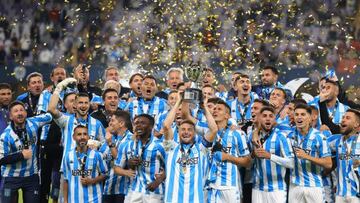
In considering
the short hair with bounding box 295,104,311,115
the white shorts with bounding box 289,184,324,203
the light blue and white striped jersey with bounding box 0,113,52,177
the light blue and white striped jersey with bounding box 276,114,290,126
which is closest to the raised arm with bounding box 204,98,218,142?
the short hair with bounding box 295,104,311,115

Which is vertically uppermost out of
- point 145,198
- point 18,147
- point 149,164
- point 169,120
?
point 169,120

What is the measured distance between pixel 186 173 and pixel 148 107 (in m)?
2.00

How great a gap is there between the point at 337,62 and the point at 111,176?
666 cm

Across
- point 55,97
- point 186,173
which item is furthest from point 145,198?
point 55,97

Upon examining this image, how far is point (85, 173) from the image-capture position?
9312 millimetres

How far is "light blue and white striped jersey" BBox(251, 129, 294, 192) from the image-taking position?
9.04 meters

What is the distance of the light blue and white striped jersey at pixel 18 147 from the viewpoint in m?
9.79

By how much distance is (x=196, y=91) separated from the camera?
8031mm

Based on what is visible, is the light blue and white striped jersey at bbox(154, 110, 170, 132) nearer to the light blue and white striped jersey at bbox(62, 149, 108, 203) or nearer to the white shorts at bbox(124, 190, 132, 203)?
the light blue and white striped jersey at bbox(62, 149, 108, 203)

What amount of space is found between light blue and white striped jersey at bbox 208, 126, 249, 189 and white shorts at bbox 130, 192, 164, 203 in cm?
61

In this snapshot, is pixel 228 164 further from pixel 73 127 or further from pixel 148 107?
pixel 73 127

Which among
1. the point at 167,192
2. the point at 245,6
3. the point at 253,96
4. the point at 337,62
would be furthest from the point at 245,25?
the point at 167,192

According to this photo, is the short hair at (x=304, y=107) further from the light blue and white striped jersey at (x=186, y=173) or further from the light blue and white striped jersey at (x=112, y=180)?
the light blue and white striped jersey at (x=112, y=180)

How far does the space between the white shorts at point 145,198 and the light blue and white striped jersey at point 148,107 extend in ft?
5.08
